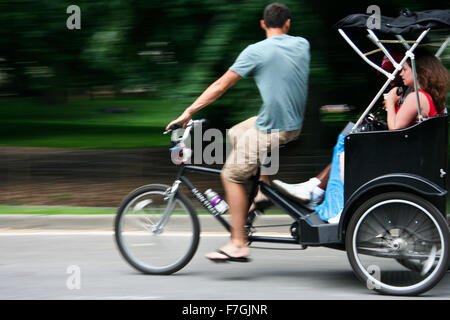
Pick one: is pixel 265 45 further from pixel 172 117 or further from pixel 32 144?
pixel 32 144

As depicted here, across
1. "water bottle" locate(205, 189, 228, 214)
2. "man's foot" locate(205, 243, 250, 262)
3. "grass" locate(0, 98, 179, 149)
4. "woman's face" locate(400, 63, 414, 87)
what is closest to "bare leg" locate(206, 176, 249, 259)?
"man's foot" locate(205, 243, 250, 262)

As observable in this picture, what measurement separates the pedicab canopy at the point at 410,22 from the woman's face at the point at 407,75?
0.30m

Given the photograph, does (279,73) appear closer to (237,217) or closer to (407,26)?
(407,26)

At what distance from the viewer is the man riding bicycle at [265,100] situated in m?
4.56

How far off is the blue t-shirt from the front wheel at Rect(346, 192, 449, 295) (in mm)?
815

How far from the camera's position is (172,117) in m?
7.62

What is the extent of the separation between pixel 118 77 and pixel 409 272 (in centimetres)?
509

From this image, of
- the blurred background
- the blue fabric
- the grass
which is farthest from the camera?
the grass

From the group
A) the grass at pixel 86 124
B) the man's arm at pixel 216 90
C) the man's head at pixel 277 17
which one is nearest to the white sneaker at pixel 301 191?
the man's arm at pixel 216 90

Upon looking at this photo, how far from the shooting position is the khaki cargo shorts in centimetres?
468

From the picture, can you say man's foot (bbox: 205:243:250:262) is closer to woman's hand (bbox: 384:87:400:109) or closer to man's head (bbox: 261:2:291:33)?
woman's hand (bbox: 384:87:400:109)

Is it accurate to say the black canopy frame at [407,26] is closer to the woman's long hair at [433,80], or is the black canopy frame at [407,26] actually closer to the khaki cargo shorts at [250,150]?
the woman's long hair at [433,80]

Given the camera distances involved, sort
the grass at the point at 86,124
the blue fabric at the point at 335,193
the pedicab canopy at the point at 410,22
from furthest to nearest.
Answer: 1. the grass at the point at 86,124
2. the blue fabric at the point at 335,193
3. the pedicab canopy at the point at 410,22

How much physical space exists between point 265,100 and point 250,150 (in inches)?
14.4
